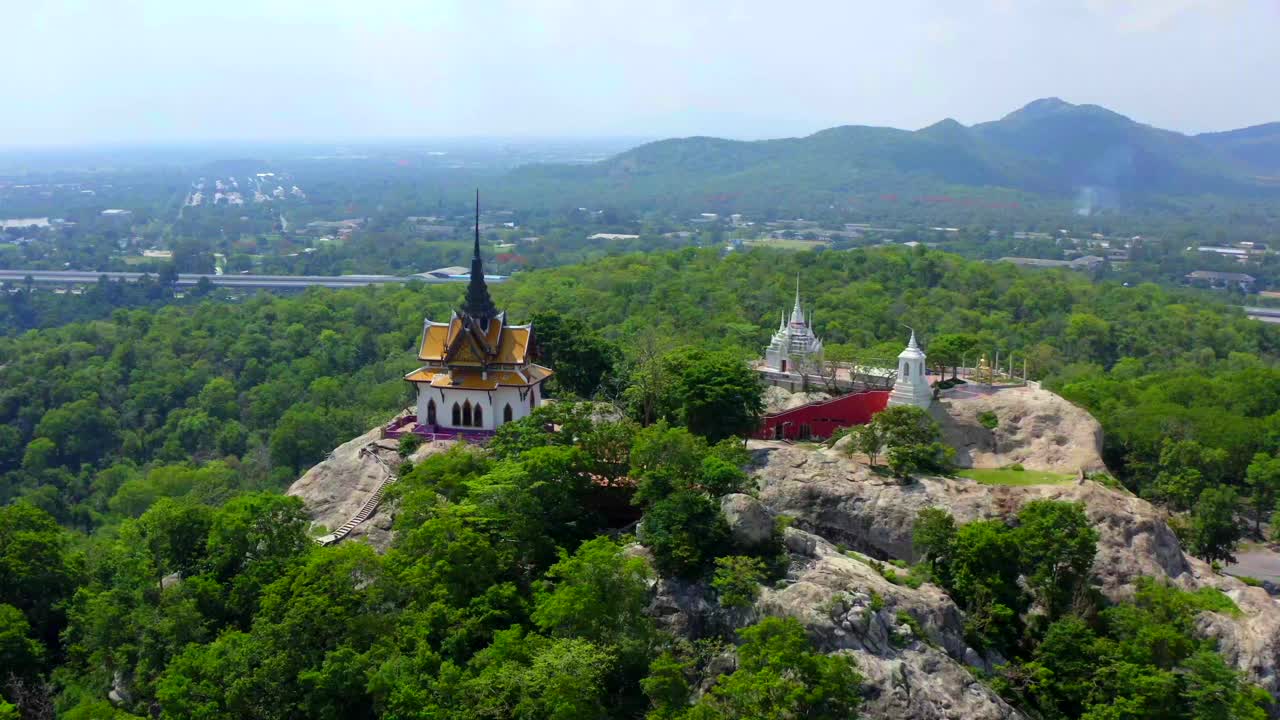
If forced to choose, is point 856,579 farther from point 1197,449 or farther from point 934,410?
point 1197,449

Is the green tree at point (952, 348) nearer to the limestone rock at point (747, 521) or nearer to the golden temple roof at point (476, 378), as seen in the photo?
the golden temple roof at point (476, 378)

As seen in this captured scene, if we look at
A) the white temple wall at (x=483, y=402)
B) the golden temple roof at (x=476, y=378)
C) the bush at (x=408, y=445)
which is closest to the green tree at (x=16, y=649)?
the bush at (x=408, y=445)

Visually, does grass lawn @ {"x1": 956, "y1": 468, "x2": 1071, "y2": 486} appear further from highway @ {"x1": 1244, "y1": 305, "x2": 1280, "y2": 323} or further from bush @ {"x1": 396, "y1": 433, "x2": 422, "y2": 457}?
highway @ {"x1": 1244, "y1": 305, "x2": 1280, "y2": 323}

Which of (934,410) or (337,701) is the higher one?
(934,410)

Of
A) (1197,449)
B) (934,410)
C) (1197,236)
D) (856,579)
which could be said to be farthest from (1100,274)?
(856,579)

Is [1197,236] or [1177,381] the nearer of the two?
[1177,381]
